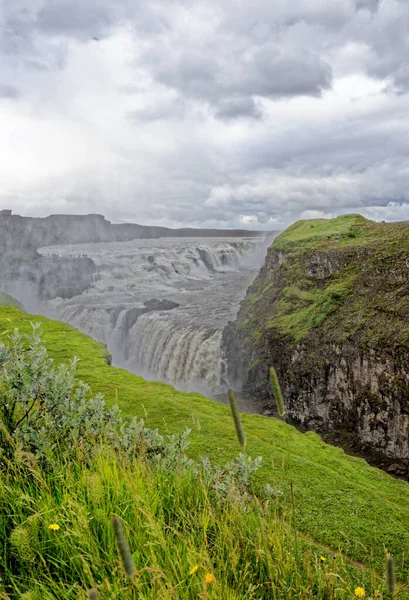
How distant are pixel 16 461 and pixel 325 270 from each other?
1811cm

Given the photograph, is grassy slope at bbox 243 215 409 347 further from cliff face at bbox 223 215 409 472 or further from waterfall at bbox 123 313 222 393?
waterfall at bbox 123 313 222 393

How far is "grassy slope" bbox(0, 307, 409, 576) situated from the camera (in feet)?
15.3

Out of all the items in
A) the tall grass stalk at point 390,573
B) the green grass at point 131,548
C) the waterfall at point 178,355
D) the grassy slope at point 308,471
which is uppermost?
the tall grass stalk at point 390,573

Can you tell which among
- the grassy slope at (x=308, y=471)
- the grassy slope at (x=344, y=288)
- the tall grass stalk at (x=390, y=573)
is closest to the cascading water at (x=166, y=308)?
Answer: the grassy slope at (x=344, y=288)

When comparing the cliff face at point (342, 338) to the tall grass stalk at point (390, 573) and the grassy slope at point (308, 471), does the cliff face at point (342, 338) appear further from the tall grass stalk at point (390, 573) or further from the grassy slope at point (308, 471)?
the tall grass stalk at point (390, 573)

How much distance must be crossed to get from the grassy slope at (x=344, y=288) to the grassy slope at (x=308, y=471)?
8.25m

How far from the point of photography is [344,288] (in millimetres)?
17781

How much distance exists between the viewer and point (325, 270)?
64.8 ft

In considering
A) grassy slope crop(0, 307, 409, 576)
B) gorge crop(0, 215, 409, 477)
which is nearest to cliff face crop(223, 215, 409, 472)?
gorge crop(0, 215, 409, 477)

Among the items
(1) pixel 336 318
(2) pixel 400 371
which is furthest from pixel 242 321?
(2) pixel 400 371

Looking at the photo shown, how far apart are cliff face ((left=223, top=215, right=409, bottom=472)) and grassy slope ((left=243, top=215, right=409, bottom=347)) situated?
0.16ft

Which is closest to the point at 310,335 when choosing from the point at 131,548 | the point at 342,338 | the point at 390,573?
the point at 342,338

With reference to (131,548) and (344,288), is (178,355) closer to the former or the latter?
(344,288)

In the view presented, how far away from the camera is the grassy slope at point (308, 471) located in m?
4.66
